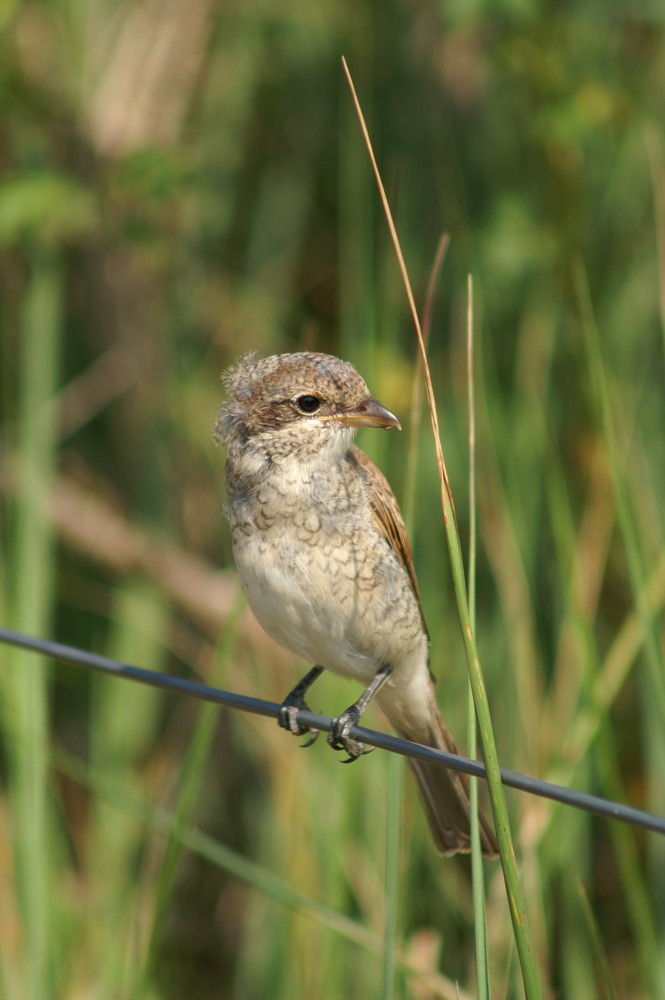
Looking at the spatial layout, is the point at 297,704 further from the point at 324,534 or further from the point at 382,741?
the point at 382,741

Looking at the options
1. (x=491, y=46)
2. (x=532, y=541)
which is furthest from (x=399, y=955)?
(x=491, y=46)

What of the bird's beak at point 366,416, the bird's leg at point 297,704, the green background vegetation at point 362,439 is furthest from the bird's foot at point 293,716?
the bird's beak at point 366,416

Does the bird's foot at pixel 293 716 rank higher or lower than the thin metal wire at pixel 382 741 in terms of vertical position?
higher

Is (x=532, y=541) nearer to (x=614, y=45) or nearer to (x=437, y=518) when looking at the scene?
(x=437, y=518)

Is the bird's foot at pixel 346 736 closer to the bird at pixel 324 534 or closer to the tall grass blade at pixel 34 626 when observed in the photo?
the bird at pixel 324 534

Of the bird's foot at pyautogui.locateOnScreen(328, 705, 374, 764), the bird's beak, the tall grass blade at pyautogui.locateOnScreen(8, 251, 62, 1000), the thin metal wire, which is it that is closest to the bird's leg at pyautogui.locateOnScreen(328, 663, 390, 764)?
the bird's foot at pyautogui.locateOnScreen(328, 705, 374, 764)

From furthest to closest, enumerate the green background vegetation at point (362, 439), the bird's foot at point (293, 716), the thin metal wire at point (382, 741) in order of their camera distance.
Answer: the green background vegetation at point (362, 439) < the bird's foot at point (293, 716) < the thin metal wire at point (382, 741)

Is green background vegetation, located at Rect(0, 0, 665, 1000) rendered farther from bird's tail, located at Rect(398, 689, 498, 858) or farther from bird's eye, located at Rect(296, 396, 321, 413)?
bird's eye, located at Rect(296, 396, 321, 413)
